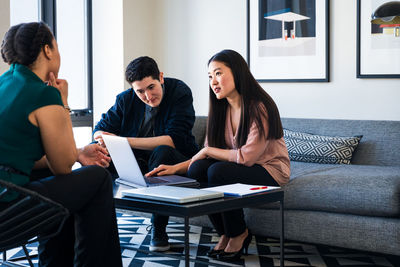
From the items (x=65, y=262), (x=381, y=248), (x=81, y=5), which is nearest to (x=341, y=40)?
(x=381, y=248)

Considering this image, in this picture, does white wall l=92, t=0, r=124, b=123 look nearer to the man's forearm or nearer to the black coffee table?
the man's forearm

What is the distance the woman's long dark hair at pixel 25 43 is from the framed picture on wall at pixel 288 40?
2.50 m

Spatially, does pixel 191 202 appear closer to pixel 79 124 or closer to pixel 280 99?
pixel 280 99

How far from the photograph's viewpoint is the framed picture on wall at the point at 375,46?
3.62 m

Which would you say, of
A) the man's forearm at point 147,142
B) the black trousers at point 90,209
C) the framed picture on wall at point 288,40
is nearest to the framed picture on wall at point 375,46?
the framed picture on wall at point 288,40

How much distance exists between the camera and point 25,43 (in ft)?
5.98

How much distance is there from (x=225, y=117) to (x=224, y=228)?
1.95 ft

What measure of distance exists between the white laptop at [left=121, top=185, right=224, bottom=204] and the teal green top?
405 millimetres

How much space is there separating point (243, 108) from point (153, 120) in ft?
2.15

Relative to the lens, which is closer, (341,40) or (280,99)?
(341,40)

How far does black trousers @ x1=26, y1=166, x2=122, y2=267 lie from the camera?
178 centimetres

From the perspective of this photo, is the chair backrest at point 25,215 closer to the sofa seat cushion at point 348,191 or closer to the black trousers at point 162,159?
the black trousers at point 162,159

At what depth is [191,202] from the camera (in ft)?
6.18

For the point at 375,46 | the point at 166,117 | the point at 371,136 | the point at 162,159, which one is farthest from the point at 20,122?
the point at 375,46
